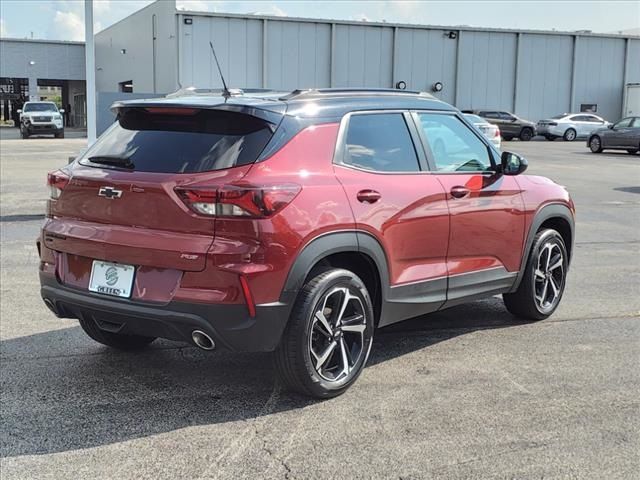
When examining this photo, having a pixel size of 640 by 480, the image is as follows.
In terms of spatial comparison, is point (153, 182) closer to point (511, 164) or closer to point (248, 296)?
point (248, 296)

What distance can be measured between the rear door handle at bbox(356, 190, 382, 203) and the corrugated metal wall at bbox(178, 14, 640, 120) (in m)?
34.3

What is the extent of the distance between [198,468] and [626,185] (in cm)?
1603

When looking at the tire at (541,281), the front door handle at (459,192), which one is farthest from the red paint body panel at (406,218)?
the tire at (541,281)

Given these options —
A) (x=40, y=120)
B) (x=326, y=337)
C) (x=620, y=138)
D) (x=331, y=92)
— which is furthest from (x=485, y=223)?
(x=40, y=120)

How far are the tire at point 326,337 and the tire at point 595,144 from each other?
87.7 feet

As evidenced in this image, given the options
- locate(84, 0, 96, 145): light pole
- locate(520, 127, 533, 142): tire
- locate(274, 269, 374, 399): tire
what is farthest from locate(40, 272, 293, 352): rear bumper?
locate(520, 127, 533, 142): tire

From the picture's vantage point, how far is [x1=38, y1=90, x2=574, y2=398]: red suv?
385cm

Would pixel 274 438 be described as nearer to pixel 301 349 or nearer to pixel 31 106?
pixel 301 349

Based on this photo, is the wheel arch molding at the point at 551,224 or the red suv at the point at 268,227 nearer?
the red suv at the point at 268,227

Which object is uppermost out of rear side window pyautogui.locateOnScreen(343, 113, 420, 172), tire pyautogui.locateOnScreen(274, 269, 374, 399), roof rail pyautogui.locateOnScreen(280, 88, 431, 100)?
roof rail pyautogui.locateOnScreen(280, 88, 431, 100)

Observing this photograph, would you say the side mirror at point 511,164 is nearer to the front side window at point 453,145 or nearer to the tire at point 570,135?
the front side window at point 453,145

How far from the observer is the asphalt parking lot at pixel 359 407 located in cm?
357

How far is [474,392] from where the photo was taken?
448cm

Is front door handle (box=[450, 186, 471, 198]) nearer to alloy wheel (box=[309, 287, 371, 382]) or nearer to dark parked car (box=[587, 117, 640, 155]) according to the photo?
alloy wheel (box=[309, 287, 371, 382])
